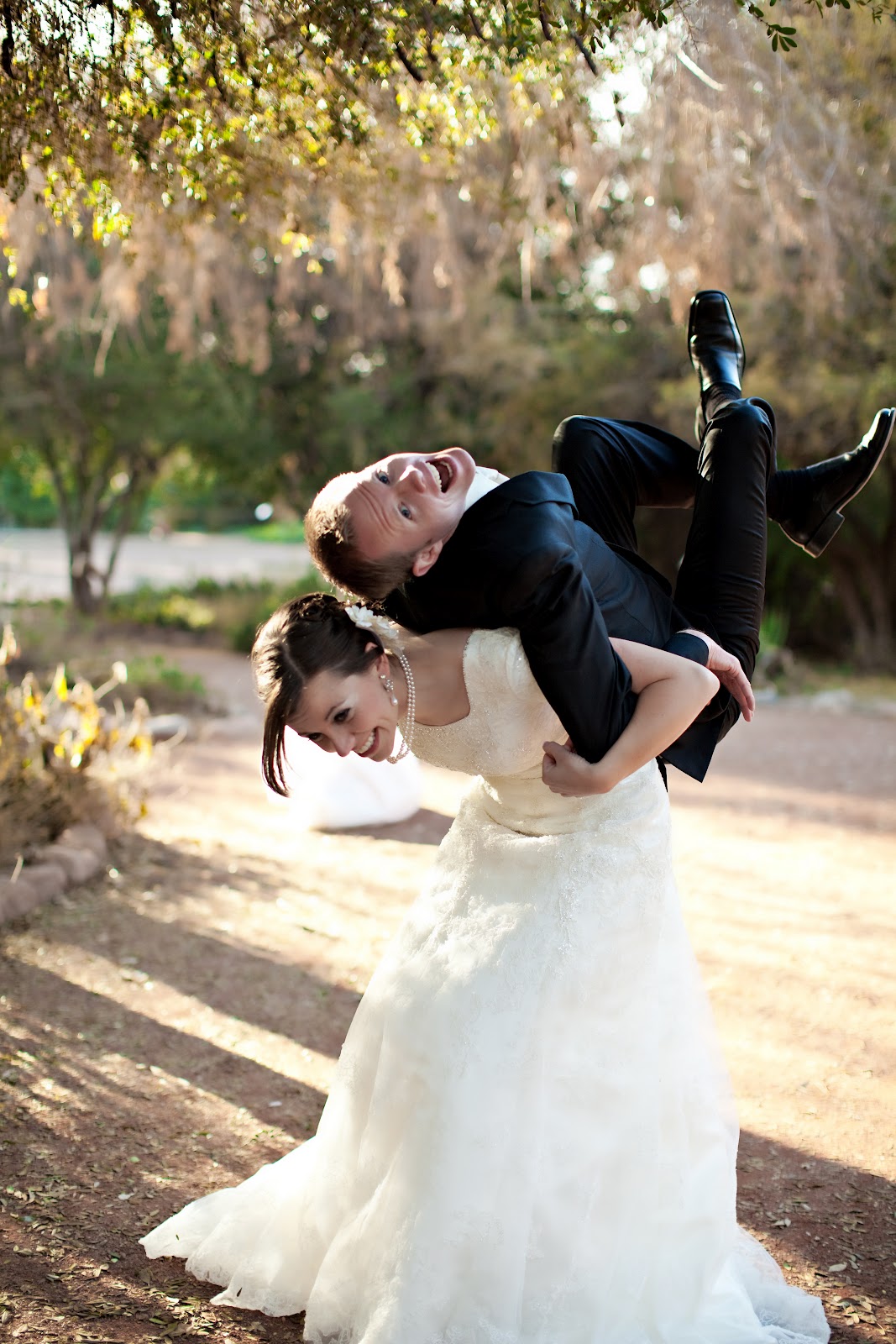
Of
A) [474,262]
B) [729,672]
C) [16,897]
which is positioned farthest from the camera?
[474,262]

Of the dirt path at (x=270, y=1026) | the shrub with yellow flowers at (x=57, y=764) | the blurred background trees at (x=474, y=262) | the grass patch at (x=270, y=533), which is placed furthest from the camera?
the grass patch at (x=270, y=533)

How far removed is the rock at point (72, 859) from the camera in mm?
5641

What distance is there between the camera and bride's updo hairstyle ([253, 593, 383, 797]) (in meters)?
2.11

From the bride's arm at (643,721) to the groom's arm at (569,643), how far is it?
0.03 meters

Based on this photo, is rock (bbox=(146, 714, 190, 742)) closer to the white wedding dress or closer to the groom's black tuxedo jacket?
the white wedding dress

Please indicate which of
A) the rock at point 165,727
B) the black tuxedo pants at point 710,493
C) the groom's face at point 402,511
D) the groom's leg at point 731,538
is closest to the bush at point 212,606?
the rock at point 165,727

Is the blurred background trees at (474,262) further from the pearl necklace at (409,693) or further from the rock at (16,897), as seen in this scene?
the rock at (16,897)

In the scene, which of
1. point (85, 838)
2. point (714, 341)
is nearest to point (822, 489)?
point (714, 341)

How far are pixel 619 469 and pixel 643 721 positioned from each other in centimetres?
79

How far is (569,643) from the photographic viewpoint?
6.36ft

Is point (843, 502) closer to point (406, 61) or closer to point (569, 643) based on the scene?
point (569, 643)

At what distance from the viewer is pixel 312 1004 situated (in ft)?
14.4

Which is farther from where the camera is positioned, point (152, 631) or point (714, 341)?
point (152, 631)

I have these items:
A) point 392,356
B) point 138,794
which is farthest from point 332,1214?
point 392,356
